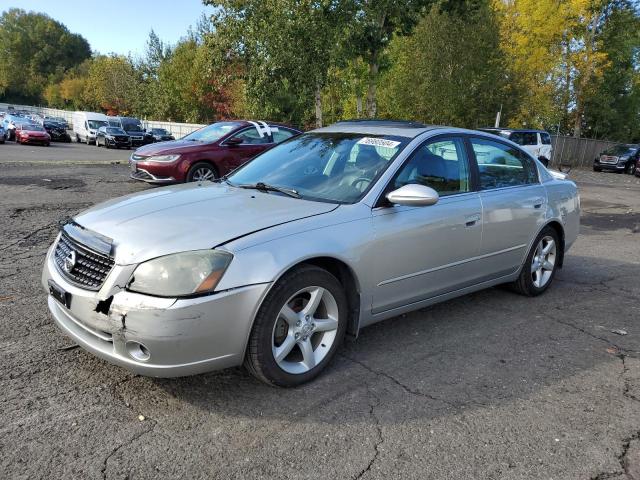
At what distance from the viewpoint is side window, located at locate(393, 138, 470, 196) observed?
391cm

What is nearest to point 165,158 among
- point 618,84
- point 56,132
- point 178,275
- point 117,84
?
point 178,275

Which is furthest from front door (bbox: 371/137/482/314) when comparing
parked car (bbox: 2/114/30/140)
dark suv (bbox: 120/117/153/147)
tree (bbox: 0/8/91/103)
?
tree (bbox: 0/8/91/103)

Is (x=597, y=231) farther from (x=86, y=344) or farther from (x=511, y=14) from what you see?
(x=511, y=14)

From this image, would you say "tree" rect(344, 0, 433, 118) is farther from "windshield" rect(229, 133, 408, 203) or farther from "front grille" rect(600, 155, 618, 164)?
"front grille" rect(600, 155, 618, 164)

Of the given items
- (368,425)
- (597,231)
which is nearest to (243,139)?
(597,231)

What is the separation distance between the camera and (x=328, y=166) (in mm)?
3994

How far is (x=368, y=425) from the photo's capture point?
113 inches

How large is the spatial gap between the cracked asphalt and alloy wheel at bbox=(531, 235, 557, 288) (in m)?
0.57

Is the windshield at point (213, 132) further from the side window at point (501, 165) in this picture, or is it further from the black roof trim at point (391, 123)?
the side window at point (501, 165)

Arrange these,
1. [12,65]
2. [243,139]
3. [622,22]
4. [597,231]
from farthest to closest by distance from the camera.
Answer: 1. [12,65]
2. [622,22]
3. [243,139]
4. [597,231]

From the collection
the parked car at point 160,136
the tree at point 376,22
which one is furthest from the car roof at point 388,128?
the parked car at point 160,136

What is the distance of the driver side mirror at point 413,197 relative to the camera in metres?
3.50

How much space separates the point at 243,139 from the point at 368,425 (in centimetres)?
898

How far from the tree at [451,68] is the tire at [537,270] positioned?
20.9m
